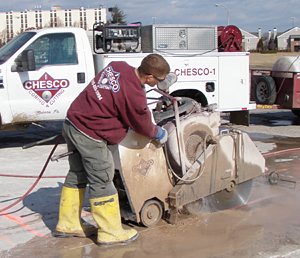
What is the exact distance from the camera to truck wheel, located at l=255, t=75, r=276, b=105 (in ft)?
32.6

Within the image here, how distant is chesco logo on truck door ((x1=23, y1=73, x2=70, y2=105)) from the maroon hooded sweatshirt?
13.0ft

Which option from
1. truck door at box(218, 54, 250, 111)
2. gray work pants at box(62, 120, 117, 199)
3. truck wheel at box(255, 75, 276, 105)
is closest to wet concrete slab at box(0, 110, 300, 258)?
gray work pants at box(62, 120, 117, 199)

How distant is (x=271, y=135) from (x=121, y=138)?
6.36 m

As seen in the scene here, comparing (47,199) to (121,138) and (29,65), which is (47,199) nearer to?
(121,138)

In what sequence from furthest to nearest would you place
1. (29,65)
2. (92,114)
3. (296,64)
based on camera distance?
(296,64) → (29,65) → (92,114)

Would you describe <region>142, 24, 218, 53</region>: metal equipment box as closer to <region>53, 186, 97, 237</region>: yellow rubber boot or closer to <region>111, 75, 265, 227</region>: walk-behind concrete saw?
<region>111, 75, 265, 227</region>: walk-behind concrete saw

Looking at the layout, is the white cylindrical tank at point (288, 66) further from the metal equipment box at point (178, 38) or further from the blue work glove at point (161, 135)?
the blue work glove at point (161, 135)

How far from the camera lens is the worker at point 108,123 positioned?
3260 millimetres

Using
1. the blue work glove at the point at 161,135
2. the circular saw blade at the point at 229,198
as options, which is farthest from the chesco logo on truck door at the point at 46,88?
the blue work glove at the point at 161,135

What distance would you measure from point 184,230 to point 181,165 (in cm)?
64

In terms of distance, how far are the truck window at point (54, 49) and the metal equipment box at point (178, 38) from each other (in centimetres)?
162

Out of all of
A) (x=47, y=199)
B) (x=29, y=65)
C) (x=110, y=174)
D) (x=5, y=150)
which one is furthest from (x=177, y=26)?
(x=110, y=174)

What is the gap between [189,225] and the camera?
13.0 ft

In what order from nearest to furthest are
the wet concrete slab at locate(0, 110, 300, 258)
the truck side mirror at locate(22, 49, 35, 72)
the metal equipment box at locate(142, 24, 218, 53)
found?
the wet concrete slab at locate(0, 110, 300, 258), the truck side mirror at locate(22, 49, 35, 72), the metal equipment box at locate(142, 24, 218, 53)
